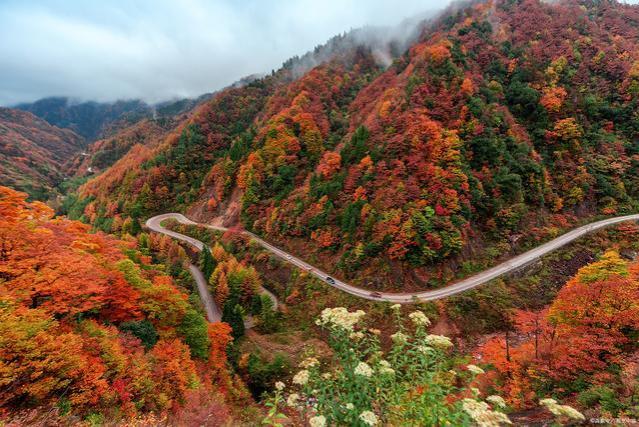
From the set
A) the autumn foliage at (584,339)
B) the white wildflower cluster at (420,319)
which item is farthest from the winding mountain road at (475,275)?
the white wildflower cluster at (420,319)

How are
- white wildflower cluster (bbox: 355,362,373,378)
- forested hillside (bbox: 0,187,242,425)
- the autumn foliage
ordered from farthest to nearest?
the autumn foliage, forested hillside (bbox: 0,187,242,425), white wildflower cluster (bbox: 355,362,373,378)

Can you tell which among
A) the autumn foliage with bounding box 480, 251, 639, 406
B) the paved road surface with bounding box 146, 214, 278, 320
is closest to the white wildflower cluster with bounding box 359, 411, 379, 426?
the autumn foliage with bounding box 480, 251, 639, 406

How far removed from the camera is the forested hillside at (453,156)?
49.8 meters

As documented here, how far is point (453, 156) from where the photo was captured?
167 ft

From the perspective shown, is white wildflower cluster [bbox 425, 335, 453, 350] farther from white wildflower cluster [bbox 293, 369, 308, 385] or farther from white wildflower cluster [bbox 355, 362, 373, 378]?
white wildflower cluster [bbox 293, 369, 308, 385]

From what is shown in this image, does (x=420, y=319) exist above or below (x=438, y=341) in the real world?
above

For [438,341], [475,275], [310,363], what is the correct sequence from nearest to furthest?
[310,363], [438,341], [475,275]

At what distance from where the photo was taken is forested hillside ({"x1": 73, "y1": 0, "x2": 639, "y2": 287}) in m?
49.8

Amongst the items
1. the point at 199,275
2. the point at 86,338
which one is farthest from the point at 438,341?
the point at 199,275

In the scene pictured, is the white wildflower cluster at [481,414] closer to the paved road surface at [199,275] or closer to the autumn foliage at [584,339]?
the autumn foliage at [584,339]

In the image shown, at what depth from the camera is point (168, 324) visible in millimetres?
28578

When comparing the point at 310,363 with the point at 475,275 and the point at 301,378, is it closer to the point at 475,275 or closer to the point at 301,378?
the point at 301,378

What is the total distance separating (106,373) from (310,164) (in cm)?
6828

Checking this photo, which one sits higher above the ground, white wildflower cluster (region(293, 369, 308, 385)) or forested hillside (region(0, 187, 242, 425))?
white wildflower cluster (region(293, 369, 308, 385))
